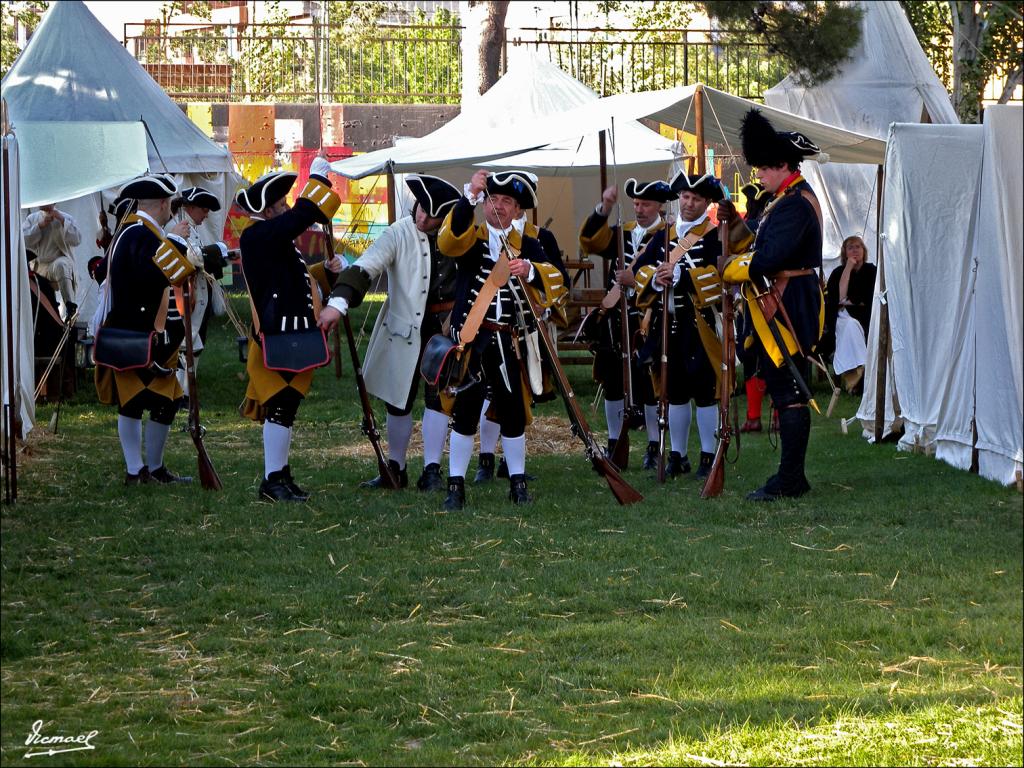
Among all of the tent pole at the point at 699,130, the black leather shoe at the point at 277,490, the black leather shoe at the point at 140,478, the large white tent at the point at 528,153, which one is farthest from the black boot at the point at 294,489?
the large white tent at the point at 528,153

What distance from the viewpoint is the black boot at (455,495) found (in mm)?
6766

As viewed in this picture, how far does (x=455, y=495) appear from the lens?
679 centimetres

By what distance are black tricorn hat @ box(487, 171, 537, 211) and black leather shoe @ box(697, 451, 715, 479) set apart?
6.33 ft

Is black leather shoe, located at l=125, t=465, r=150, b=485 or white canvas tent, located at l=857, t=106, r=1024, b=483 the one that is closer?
white canvas tent, located at l=857, t=106, r=1024, b=483

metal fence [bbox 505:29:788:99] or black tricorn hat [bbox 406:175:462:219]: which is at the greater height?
metal fence [bbox 505:29:788:99]

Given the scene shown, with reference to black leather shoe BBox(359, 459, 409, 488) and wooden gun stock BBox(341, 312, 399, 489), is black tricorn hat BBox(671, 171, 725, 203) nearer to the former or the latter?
wooden gun stock BBox(341, 312, 399, 489)

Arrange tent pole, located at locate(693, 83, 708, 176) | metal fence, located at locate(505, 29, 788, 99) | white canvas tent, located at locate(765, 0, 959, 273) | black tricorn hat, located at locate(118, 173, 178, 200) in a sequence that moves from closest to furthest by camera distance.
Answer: black tricorn hat, located at locate(118, 173, 178, 200)
tent pole, located at locate(693, 83, 708, 176)
white canvas tent, located at locate(765, 0, 959, 273)
metal fence, located at locate(505, 29, 788, 99)

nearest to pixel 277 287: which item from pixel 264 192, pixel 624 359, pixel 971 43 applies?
pixel 264 192

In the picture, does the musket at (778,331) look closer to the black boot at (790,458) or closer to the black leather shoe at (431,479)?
the black boot at (790,458)

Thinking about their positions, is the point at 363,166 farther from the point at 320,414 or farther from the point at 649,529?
the point at 649,529

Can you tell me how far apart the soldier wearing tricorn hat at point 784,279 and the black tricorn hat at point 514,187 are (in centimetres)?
100

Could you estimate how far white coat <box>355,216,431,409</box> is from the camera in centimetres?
723

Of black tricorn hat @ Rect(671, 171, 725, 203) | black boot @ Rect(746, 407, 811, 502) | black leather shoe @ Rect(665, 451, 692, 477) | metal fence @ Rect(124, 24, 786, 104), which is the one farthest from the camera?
metal fence @ Rect(124, 24, 786, 104)

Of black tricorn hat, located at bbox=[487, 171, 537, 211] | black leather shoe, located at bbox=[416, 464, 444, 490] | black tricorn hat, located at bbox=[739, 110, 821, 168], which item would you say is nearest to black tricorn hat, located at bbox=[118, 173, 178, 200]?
black tricorn hat, located at bbox=[487, 171, 537, 211]
